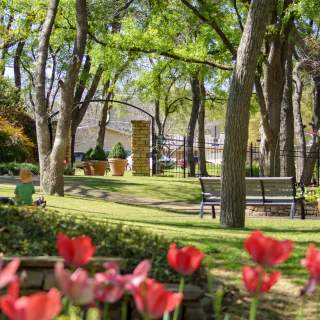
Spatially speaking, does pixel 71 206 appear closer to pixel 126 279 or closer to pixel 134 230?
pixel 134 230

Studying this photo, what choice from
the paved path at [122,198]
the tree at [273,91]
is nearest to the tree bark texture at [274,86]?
the tree at [273,91]

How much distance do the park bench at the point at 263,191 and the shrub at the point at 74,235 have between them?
7411mm

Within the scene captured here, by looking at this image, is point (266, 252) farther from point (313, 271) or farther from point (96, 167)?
point (96, 167)

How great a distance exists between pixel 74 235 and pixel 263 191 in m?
8.42

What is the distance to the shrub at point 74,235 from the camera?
4.72 meters

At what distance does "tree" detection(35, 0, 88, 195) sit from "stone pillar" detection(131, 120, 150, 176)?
11247 mm

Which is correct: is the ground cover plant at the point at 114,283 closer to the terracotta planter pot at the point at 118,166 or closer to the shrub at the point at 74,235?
the shrub at the point at 74,235

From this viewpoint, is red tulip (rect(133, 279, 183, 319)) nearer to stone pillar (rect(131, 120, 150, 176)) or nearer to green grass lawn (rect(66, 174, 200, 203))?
green grass lawn (rect(66, 174, 200, 203))

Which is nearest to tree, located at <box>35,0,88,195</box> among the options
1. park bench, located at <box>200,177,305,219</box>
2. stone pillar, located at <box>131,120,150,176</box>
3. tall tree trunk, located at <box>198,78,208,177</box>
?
park bench, located at <box>200,177,305,219</box>

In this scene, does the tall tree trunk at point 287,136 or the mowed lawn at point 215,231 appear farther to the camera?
the tall tree trunk at point 287,136

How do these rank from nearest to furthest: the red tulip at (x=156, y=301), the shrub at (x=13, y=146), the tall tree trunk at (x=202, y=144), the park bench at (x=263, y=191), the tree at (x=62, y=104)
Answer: the red tulip at (x=156, y=301) < the park bench at (x=263, y=191) < the tree at (x=62, y=104) < the shrub at (x=13, y=146) < the tall tree trunk at (x=202, y=144)

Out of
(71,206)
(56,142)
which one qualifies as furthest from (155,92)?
(71,206)

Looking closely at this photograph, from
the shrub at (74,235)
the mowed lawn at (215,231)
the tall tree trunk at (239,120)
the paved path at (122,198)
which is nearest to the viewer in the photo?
the shrub at (74,235)

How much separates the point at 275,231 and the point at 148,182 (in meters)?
12.6
